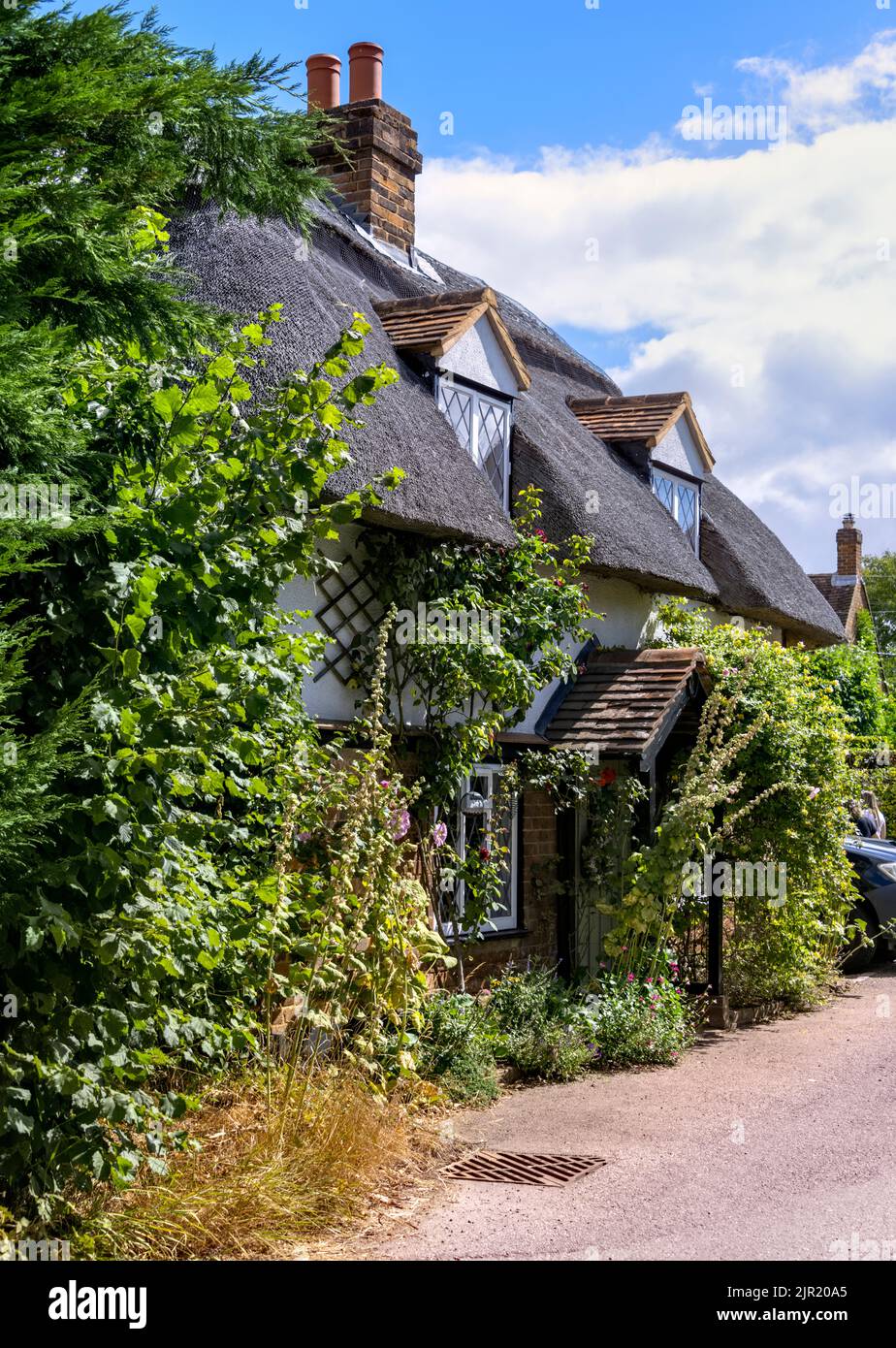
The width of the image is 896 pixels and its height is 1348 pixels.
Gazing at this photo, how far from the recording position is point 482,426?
10234 millimetres

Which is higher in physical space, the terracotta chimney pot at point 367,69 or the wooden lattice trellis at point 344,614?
the terracotta chimney pot at point 367,69

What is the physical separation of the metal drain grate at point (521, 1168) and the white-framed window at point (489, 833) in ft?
8.08

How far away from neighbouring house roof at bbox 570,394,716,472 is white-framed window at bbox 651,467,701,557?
1.42 feet

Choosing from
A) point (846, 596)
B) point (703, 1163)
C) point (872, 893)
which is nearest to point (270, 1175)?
point (703, 1163)

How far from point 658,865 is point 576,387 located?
7.61m

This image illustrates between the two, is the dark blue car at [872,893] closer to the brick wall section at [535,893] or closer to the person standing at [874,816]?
the person standing at [874,816]

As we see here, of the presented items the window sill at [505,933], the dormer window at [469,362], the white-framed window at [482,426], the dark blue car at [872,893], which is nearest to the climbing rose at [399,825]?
the window sill at [505,933]

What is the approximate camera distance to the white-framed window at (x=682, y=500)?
44.7 feet

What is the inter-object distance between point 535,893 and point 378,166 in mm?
7008

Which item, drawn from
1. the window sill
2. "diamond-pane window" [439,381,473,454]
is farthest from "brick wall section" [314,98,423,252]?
the window sill

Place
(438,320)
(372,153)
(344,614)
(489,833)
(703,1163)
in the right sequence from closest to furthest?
1. (703,1163)
2. (344,614)
3. (489,833)
4. (438,320)
5. (372,153)

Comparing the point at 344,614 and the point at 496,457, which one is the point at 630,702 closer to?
the point at 496,457

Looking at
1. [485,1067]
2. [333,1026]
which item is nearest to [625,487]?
[485,1067]

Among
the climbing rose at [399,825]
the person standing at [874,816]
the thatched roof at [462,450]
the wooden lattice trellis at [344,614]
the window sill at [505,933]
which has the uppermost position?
the thatched roof at [462,450]
